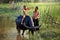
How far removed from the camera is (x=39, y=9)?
2.10m

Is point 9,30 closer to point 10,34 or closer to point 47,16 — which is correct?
point 10,34

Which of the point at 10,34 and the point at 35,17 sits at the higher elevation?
the point at 35,17

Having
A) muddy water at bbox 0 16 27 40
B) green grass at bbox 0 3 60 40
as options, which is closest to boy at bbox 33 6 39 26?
green grass at bbox 0 3 60 40

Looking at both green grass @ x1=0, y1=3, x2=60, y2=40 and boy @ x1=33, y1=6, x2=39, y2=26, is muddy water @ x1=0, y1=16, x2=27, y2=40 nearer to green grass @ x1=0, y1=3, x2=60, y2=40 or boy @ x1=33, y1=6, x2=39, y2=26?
green grass @ x1=0, y1=3, x2=60, y2=40

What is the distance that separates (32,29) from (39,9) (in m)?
0.23

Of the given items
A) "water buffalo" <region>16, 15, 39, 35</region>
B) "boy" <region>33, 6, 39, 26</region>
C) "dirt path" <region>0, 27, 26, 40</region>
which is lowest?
"dirt path" <region>0, 27, 26, 40</region>

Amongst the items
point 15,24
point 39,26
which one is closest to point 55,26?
point 39,26

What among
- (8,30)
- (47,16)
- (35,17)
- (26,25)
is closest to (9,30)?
(8,30)

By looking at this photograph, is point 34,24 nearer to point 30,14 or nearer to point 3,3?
point 30,14

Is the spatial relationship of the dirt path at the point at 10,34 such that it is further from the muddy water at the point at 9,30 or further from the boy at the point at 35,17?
the boy at the point at 35,17

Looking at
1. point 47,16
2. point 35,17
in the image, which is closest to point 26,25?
point 35,17

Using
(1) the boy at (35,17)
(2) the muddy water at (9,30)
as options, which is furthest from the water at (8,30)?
(1) the boy at (35,17)

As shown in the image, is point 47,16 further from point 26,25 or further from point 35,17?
point 26,25

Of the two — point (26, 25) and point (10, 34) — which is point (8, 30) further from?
point (26, 25)
